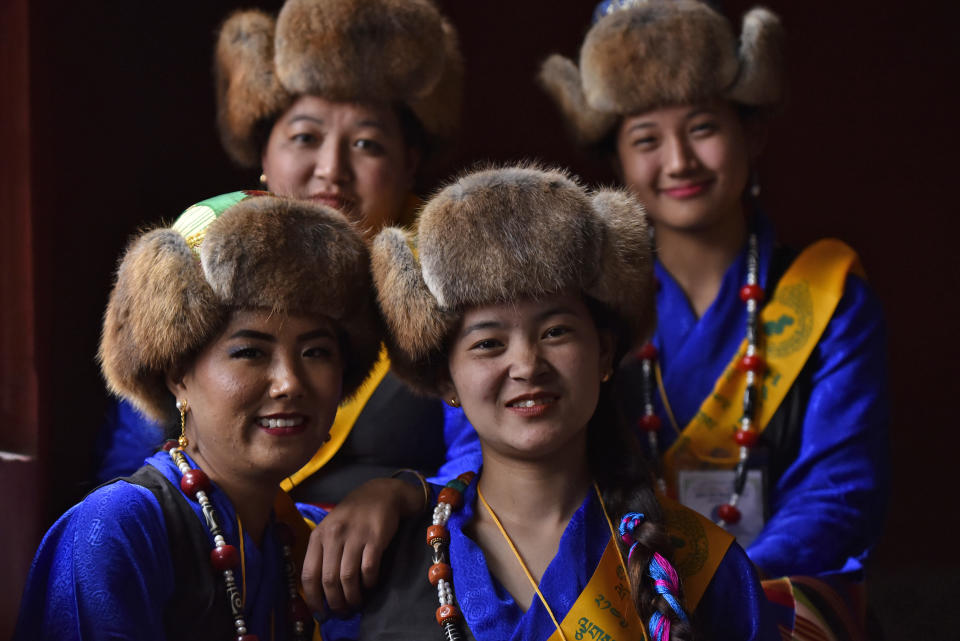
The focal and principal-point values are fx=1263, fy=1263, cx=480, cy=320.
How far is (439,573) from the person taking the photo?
5.26ft

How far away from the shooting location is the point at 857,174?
129 inches

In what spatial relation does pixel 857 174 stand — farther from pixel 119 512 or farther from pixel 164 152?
pixel 119 512

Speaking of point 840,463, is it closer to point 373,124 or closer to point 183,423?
point 373,124

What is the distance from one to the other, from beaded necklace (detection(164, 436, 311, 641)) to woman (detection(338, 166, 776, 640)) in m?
0.12

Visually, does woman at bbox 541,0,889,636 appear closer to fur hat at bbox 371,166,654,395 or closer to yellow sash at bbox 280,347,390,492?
yellow sash at bbox 280,347,390,492

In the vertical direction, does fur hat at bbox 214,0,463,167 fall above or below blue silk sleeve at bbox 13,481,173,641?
above

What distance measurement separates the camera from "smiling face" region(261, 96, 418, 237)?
7.43 ft

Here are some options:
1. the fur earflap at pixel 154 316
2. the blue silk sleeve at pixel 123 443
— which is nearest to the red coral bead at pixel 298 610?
the fur earflap at pixel 154 316

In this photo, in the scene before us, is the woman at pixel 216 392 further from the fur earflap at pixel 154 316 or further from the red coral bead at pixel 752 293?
the red coral bead at pixel 752 293

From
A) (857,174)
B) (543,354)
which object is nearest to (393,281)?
(543,354)

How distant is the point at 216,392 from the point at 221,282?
142 mm

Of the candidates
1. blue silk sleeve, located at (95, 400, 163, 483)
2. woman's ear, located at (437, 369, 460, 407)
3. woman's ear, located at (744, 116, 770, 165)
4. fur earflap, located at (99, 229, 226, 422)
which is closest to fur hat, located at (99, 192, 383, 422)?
fur earflap, located at (99, 229, 226, 422)

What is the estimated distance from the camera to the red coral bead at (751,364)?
92.9 inches

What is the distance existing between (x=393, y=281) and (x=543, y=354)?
22 centimetres
